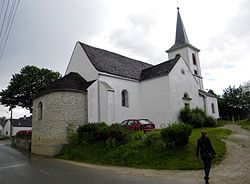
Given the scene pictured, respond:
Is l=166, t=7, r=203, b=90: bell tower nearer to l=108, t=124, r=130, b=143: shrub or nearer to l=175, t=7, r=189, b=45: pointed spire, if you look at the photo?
l=175, t=7, r=189, b=45: pointed spire

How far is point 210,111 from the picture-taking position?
3675cm

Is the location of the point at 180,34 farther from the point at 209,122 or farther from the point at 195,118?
the point at 195,118

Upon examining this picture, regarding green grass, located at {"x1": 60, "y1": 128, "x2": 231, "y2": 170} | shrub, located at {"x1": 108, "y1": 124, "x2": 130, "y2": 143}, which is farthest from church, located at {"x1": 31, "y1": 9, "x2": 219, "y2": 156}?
shrub, located at {"x1": 108, "y1": 124, "x2": 130, "y2": 143}

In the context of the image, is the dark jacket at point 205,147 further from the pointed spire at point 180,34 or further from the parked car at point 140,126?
the pointed spire at point 180,34

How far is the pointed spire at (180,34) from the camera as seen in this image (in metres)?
42.0

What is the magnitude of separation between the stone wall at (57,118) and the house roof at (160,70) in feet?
31.5

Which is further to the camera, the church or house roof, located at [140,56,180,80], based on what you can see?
house roof, located at [140,56,180,80]

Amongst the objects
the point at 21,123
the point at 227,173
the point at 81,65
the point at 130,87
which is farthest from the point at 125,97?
the point at 21,123

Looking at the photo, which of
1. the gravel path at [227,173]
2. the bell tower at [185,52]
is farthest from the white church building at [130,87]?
the gravel path at [227,173]

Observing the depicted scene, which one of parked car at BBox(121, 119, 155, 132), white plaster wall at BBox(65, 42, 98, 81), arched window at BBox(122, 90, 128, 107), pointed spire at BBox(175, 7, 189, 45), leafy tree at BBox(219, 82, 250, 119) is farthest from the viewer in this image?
leafy tree at BBox(219, 82, 250, 119)

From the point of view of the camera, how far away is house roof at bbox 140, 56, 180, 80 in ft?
94.4

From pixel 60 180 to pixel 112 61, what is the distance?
21.5 meters

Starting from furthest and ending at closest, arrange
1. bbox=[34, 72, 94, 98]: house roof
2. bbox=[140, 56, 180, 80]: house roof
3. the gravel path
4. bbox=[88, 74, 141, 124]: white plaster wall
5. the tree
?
the tree → bbox=[140, 56, 180, 80]: house roof → bbox=[88, 74, 141, 124]: white plaster wall → bbox=[34, 72, 94, 98]: house roof → the gravel path

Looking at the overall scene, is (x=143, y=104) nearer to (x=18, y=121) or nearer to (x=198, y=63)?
(x=198, y=63)
